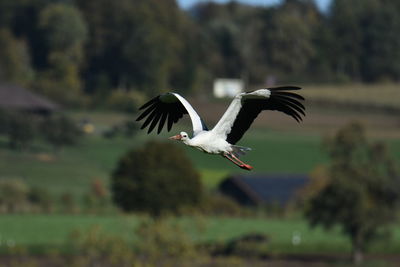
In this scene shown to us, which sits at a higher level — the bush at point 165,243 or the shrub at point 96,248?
the bush at point 165,243

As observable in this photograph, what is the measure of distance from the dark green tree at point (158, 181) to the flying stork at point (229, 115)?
141ft

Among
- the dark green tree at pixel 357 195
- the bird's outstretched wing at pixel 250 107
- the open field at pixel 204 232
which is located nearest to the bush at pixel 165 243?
the open field at pixel 204 232

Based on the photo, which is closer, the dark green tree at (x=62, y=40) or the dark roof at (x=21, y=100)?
the dark roof at (x=21, y=100)

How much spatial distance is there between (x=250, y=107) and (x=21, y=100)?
9549 centimetres

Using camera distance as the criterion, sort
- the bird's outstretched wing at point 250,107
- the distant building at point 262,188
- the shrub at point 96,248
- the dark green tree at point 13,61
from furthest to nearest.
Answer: the dark green tree at point 13,61 → the distant building at point 262,188 → the shrub at point 96,248 → the bird's outstretched wing at point 250,107

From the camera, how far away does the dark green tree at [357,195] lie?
67188 millimetres

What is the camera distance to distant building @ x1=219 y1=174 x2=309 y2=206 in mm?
88500

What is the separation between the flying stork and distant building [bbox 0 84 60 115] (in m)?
91.6

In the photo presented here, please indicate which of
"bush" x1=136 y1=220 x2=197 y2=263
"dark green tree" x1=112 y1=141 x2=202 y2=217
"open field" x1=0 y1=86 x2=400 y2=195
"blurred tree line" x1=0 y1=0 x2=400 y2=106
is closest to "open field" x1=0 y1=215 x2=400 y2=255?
"dark green tree" x1=112 y1=141 x2=202 y2=217

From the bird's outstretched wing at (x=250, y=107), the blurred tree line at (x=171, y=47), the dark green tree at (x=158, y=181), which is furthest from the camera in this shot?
the blurred tree line at (x=171, y=47)

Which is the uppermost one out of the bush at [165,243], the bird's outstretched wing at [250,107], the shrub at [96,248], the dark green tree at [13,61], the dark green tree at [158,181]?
the dark green tree at [13,61]

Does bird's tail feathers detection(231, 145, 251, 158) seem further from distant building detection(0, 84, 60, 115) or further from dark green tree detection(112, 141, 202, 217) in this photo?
distant building detection(0, 84, 60, 115)

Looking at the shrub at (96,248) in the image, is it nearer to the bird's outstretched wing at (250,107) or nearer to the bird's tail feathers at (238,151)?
the bird's outstretched wing at (250,107)

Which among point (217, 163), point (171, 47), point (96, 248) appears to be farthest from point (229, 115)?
point (171, 47)
